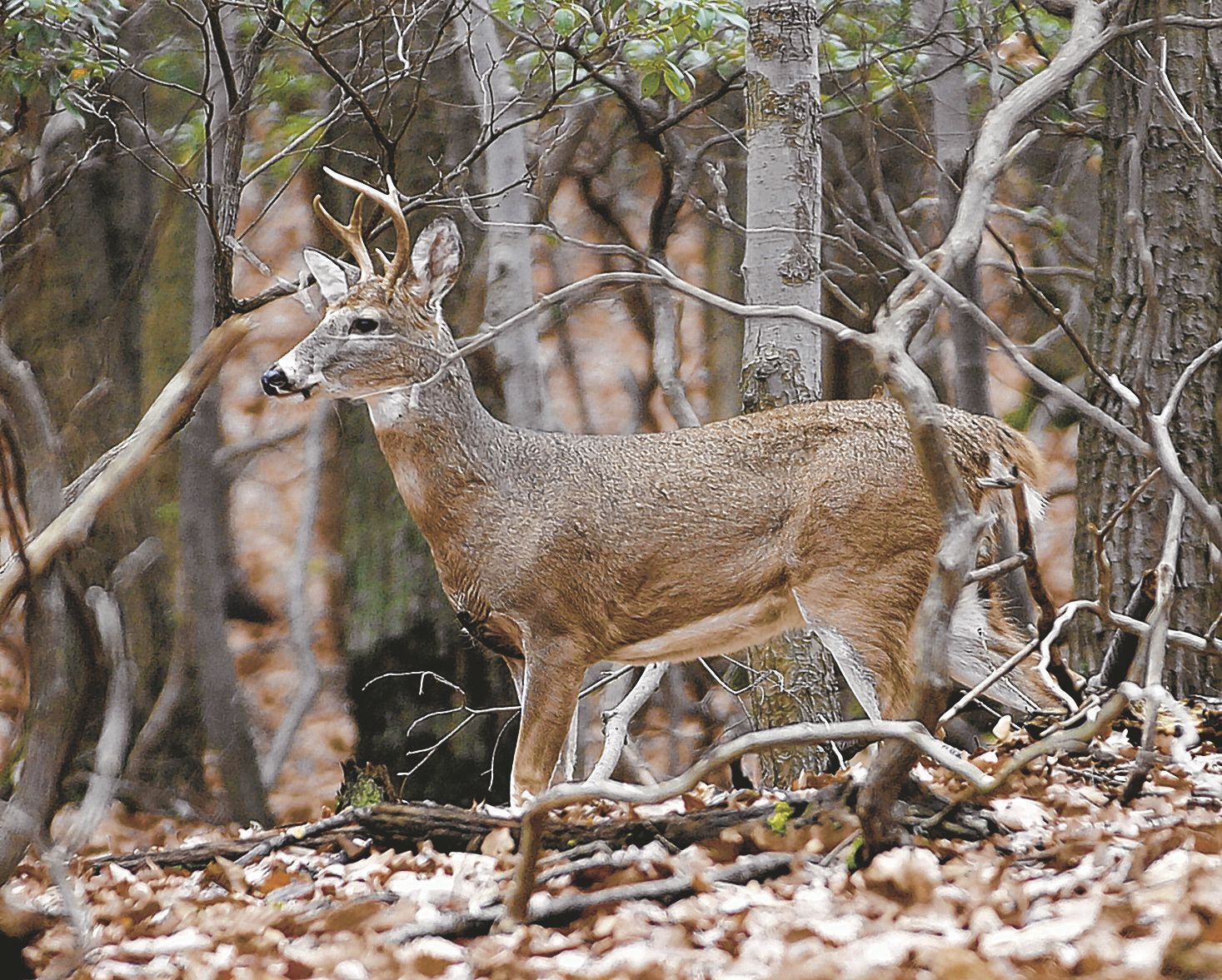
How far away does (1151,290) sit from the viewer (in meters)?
3.45

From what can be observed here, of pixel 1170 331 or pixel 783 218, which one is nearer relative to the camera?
pixel 1170 331

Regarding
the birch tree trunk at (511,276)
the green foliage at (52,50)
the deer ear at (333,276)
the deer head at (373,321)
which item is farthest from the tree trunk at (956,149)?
the green foliage at (52,50)

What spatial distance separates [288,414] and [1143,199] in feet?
34.9

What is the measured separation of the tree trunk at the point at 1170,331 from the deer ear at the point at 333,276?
3.00 meters

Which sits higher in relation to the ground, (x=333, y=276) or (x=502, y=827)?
(x=333, y=276)

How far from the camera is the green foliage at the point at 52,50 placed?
6.53 meters

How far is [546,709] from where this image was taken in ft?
18.5

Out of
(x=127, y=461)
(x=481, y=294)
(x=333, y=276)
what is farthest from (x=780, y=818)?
(x=481, y=294)

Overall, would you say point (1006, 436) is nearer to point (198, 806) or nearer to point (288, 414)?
point (198, 806)

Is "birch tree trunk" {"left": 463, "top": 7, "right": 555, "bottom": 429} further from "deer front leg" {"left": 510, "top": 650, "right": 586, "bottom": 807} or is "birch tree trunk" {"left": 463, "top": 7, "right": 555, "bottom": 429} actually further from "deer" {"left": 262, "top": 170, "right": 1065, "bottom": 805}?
"deer front leg" {"left": 510, "top": 650, "right": 586, "bottom": 807}

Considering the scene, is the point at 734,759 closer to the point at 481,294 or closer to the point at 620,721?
the point at 620,721

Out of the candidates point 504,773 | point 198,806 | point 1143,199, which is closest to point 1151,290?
point 1143,199

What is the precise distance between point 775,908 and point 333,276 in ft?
12.5

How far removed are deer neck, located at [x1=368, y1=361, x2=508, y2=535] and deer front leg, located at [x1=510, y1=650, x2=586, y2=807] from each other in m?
0.67
